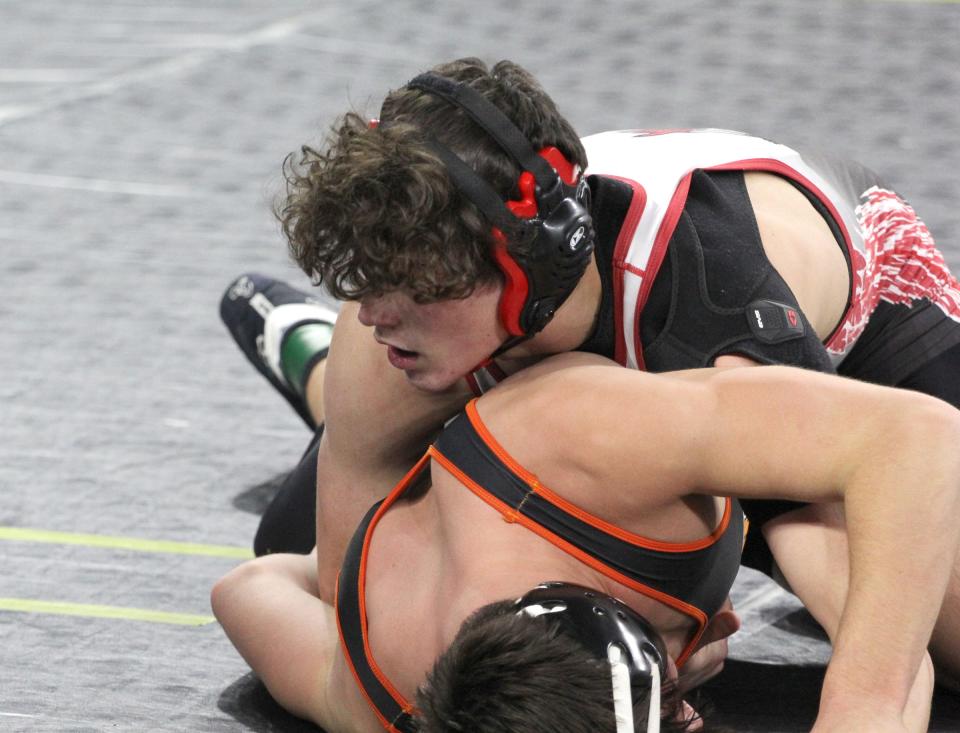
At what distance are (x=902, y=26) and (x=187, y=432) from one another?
4.33 meters

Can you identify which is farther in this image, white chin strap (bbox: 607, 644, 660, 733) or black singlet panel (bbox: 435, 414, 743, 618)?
black singlet panel (bbox: 435, 414, 743, 618)

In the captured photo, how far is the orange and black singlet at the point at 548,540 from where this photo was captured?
1818mm

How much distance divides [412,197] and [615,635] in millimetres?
559

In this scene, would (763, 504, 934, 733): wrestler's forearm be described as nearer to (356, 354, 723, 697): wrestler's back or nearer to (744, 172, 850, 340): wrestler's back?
(356, 354, 723, 697): wrestler's back

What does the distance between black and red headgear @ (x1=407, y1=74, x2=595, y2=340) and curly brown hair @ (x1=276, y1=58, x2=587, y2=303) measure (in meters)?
0.01

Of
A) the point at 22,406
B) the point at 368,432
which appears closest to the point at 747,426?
the point at 368,432

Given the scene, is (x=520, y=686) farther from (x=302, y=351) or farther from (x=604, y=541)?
(x=302, y=351)

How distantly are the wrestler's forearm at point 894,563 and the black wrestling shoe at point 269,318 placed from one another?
160 cm

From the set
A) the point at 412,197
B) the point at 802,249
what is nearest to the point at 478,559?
the point at 412,197

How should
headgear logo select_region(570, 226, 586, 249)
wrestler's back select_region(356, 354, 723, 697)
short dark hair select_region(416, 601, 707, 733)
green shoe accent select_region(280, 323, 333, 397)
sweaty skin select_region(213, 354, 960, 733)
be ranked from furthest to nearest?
1. green shoe accent select_region(280, 323, 333, 397)
2. headgear logo select_region(570, 226, 586, 249)
3. wrestler's back select_region(356, 354, 723, 697)
4. sweaty skin select_region(213, 354, 960, 733)
5. short dark hair select_region(416, 601, 707, 733)

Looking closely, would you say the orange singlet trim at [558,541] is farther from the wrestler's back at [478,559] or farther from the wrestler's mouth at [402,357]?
the wrestler's mouth at [402,357]

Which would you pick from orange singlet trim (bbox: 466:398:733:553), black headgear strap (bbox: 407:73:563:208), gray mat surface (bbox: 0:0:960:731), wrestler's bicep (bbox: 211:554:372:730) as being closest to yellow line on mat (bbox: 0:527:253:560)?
gray mat surface (bbox: 0:0:960:731)

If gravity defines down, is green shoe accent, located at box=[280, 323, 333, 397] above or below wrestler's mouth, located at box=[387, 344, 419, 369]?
below

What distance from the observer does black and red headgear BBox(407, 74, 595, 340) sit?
6.15ft
